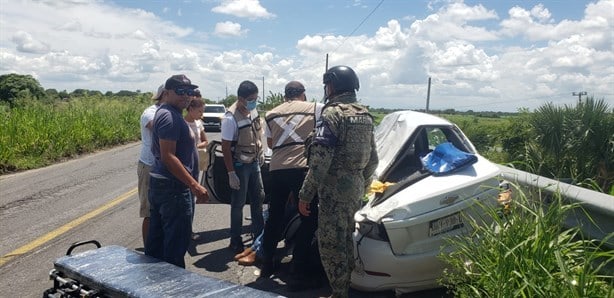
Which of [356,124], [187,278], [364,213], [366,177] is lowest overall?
[187,278]

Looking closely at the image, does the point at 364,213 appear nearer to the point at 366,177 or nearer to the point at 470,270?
the point at 366,177

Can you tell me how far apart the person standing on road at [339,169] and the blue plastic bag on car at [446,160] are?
64 cm

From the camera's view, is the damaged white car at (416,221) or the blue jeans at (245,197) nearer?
the damaged white car at (416,221)

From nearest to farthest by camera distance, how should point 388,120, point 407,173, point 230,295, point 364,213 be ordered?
point 230,295
point 364,213
point 407,173
point 388,120

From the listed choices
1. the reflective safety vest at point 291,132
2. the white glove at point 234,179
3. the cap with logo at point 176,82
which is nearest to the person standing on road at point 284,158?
the reflective safety vest at point 291,132

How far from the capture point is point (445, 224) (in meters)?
3.62

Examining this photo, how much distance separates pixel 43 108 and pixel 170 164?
50.6 ft

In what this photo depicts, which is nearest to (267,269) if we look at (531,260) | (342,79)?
(342,79)

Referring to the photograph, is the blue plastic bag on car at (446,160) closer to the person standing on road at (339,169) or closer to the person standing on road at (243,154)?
the person standing on road at (339,169)

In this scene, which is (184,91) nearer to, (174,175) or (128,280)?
(174,175)

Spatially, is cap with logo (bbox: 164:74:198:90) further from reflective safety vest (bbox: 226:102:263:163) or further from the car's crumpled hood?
the car's crumpled hood

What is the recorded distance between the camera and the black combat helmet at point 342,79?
3729 millimetres

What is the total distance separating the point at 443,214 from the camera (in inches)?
141

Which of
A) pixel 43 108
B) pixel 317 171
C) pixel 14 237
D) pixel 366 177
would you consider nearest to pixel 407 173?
pixel 366 177
